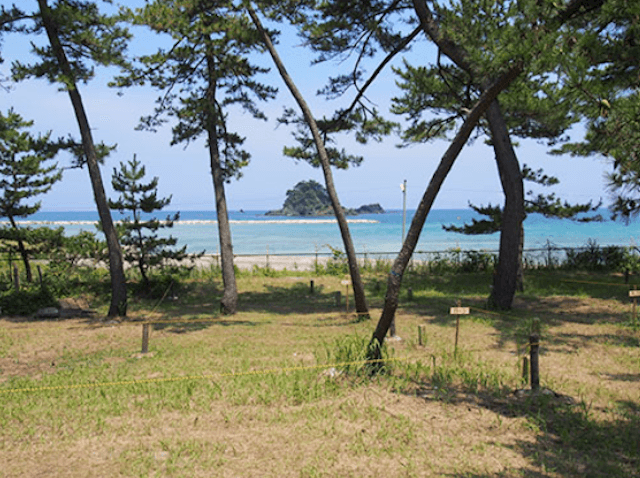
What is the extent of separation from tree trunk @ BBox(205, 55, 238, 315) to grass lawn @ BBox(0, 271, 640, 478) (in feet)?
9.48

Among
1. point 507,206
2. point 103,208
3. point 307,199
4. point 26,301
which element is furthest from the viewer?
point 307,199

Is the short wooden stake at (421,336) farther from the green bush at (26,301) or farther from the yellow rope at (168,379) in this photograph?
the green bush at (26,301)

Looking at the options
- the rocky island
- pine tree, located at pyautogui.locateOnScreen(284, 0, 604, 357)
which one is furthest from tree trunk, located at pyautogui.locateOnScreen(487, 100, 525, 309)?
the rocky island

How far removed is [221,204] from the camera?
14.6m

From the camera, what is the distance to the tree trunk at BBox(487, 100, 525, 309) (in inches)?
520

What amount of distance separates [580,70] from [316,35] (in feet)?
27.0

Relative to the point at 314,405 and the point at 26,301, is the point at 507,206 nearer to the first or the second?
the point at 314,405

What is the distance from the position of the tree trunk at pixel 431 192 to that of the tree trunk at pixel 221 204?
26.4 feet

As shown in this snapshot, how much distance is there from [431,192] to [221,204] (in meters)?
9.06

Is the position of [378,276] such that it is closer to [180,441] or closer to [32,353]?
[32,353]

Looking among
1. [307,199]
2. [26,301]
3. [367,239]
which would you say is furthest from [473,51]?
[307,199]

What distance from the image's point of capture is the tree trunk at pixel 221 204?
14203 mm

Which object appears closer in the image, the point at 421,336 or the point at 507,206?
the point at 421,336

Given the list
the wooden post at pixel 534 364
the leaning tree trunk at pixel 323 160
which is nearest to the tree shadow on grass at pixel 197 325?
the leaning tree trunk at pixel 323 160
